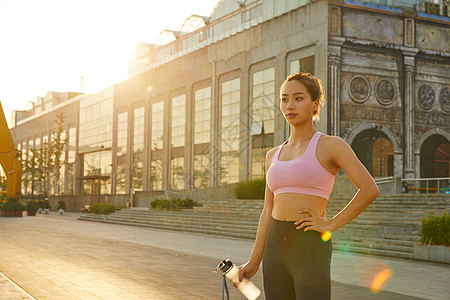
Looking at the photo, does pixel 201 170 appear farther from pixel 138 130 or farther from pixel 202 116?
pixel 138 130

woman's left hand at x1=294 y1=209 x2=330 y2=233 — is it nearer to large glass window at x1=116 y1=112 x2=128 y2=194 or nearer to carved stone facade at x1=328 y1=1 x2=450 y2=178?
carved stone facade at x1=328 y1=1 x2=450 y2=178

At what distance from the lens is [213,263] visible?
1345cm

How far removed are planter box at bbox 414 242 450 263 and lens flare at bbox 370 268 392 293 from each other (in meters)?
1.96

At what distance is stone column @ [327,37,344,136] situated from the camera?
1463 inches

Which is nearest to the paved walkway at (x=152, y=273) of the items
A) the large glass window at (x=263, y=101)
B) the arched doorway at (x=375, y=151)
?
the arched doorway at (x=375, y=151)

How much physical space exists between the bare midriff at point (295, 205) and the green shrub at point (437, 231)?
11789mm

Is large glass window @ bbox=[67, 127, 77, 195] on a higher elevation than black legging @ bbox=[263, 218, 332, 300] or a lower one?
higher

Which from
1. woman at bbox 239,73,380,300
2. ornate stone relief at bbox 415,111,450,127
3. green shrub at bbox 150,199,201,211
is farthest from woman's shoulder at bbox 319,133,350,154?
ornate stone relief at bbox 415,111,450,127

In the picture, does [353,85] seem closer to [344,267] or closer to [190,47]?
[190,47]

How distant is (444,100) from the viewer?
40.4 m

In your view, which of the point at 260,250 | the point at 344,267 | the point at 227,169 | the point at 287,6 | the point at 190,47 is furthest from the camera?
the point at 190,47

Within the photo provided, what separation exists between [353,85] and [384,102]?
2.55 metres

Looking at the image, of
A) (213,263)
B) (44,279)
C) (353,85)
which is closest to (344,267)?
(213,263)

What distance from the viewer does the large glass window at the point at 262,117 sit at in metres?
43.4
